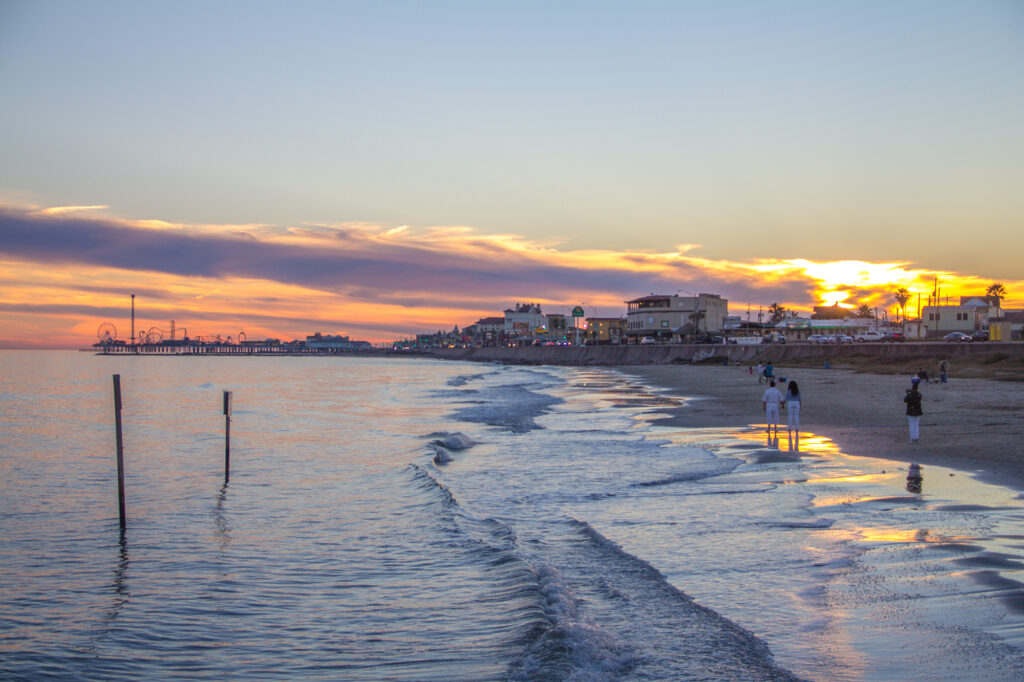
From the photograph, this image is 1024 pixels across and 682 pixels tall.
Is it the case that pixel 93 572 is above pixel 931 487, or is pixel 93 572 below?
below

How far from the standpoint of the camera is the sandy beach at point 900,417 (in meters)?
15.9

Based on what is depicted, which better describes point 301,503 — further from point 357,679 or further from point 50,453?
point 50,453

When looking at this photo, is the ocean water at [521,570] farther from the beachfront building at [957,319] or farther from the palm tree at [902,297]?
the palm tree at [902,297]

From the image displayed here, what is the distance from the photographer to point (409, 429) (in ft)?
96.7

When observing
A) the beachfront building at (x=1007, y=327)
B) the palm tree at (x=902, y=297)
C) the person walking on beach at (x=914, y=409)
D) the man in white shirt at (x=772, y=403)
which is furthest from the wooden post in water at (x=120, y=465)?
the palm tree at (x=902, y=297)

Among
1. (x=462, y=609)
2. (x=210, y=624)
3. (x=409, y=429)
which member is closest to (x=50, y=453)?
(x=409, y=429)

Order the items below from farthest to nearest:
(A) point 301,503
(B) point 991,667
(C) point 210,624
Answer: (A) point 301,503, (C) point 210,624, (B) point 991,667

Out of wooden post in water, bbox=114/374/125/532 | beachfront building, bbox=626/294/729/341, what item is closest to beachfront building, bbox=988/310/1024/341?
beachfront building, bbox=626/294/729/341

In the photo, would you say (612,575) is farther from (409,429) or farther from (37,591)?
(409,429)

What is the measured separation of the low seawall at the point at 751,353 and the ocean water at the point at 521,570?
39733 millimetres

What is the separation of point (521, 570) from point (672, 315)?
139619 mm

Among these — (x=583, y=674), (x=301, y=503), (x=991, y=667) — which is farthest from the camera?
(x=301, y=503)

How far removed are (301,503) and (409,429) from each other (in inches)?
578

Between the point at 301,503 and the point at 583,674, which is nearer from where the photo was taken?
the point at 583,674
